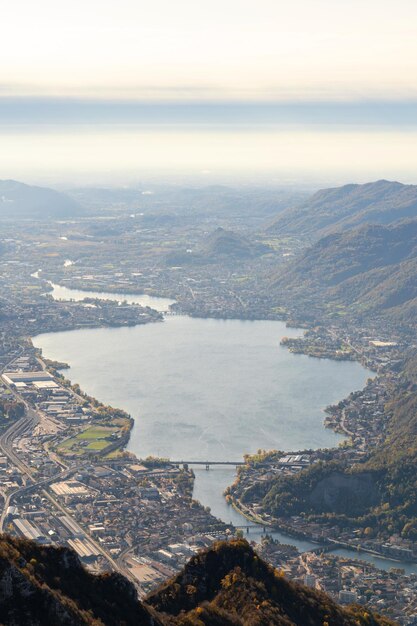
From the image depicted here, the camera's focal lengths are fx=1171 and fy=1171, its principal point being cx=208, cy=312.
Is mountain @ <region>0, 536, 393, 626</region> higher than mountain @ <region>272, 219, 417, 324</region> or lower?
higher

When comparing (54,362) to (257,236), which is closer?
(54,362)

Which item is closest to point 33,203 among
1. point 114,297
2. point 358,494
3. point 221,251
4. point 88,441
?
point 221,251

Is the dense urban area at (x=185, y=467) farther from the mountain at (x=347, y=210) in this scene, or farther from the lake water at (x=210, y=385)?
the mountain at (x=347, y=210)

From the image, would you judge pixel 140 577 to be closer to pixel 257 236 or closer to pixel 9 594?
pixel 9 594

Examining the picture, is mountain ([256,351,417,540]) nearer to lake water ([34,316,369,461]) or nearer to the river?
the river

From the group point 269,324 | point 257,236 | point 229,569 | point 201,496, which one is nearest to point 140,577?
point 201,496

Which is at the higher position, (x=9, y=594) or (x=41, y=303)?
(x=9, y=594)

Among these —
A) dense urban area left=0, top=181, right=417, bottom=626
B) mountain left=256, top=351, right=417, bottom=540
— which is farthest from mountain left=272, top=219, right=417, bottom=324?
mountain left=256, top=351, right=417, bottom=540
